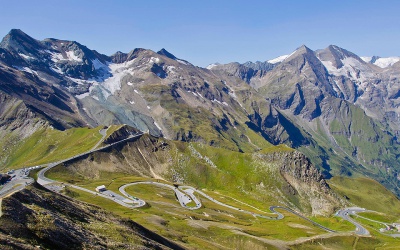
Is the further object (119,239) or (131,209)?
(131,209)

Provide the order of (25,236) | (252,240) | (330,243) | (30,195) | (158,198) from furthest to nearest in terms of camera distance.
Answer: (158,198) < (330,243) < (252,240) < (30,195) < (25,236)

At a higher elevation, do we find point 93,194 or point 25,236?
point 25,236

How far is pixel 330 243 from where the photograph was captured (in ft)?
525

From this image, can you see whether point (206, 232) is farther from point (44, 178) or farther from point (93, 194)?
point (44, 178)

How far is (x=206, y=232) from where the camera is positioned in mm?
132125

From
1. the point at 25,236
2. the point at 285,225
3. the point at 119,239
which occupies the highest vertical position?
the point at 25,236

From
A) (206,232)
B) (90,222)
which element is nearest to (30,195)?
(90,222)

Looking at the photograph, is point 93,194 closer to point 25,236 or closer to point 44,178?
point 44,178

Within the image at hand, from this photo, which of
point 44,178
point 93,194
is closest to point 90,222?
point 93,194

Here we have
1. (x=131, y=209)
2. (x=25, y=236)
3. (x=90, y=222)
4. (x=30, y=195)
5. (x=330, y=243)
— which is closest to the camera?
(x=25, y=236)

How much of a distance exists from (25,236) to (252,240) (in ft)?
331

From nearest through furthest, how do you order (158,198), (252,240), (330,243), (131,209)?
(252,240)
(131,209)
(330,243)
(158,198)

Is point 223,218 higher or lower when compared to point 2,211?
lower

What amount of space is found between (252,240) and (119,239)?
280 feet
